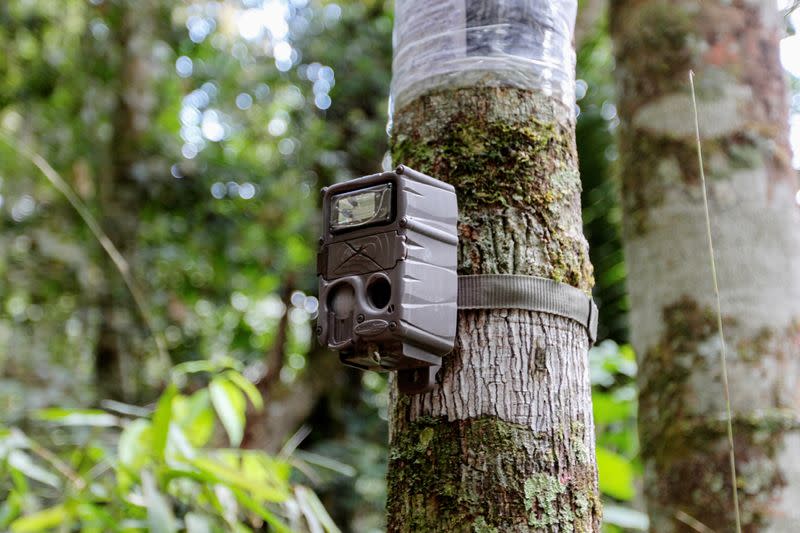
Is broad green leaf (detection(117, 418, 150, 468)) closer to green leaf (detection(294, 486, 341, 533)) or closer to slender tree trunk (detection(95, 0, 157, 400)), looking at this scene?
green leaf (detection(294, 486, 341, 533))

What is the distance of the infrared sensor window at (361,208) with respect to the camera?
108cm

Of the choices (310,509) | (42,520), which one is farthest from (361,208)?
(42,520)

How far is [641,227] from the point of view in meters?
2.15

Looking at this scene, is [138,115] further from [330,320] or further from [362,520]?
[330,320]

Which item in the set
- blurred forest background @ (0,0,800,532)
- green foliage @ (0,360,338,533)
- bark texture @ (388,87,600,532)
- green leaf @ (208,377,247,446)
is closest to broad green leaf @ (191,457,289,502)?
green foliage @ (0,360,338,533)

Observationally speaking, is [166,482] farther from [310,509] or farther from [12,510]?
[12,510]

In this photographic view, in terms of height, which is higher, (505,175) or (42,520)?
(505,175)

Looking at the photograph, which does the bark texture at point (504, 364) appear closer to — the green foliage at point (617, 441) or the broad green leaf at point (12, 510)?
the green foliage at point (617, 441)

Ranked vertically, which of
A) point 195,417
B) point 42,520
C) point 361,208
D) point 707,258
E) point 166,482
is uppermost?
point 707,258

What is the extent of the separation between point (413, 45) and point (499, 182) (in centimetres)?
29

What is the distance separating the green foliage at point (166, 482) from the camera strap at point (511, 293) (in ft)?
3.99

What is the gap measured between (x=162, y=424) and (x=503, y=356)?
4.87ft

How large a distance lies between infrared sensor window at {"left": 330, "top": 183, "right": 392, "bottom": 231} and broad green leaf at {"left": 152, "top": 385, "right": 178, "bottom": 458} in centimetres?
136

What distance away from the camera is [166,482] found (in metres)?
2.24
